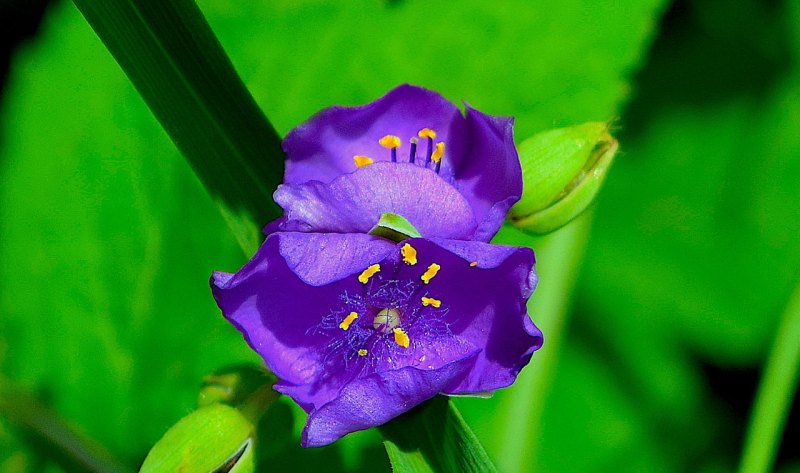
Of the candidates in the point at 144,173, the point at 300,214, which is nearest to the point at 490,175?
the point at 300,214

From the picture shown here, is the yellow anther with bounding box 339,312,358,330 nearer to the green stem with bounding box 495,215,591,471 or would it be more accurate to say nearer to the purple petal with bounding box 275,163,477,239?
the purple petal with bounding box 275,163,477,239

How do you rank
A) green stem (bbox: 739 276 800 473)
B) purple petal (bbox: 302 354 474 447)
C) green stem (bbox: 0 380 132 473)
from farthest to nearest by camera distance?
green stem (bbox: 739 276 800 473) < green stem (bbox: 0 380 132 473) < purple petal (bbox: 302 354 474 447)

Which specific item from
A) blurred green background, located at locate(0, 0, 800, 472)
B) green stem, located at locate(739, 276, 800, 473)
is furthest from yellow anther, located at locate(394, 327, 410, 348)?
green stem, located at locate(739, 276, 800, 473)

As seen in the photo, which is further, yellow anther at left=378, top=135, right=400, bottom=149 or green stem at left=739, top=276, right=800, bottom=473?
green stem at left=739, top=276, right=800, bottom=473

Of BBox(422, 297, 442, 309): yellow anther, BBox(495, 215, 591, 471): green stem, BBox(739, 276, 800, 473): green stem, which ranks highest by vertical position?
BBox(422, 297, 442, 309): yellow anther

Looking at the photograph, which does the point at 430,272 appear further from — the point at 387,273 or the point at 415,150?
the point at 415,150

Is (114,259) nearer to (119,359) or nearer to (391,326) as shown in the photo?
(119,359)

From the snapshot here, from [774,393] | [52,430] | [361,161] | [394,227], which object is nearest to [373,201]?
[394,227]

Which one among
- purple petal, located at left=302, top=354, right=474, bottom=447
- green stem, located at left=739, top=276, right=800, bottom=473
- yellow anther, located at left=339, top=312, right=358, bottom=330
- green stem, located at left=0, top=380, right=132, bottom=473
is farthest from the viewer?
green stem, located at left=739, top=276, right=800, bottom=473
